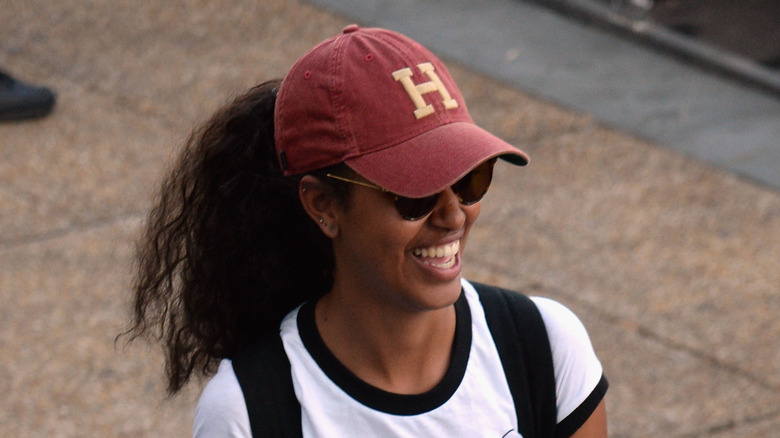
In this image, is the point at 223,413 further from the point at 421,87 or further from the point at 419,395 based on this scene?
the point at 421,87

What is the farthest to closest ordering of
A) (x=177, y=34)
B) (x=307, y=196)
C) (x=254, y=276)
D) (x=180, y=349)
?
(x=177, y=34) < (x=180, y=349) < (x=254, y=276) < (x=307, y=196)

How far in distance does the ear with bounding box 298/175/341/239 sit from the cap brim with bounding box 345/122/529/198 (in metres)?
0.11

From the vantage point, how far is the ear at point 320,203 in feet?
6.94

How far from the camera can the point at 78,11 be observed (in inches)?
294

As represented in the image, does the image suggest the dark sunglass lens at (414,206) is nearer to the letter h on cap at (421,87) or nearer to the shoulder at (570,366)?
the letter h on cap at (421,87)

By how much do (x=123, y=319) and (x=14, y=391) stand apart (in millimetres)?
574

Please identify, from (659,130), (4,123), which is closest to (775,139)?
(659,130)

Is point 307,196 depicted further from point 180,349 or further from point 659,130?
point 659,130

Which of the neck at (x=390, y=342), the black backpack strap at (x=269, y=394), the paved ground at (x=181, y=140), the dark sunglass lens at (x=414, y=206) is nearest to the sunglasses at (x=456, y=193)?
the dark sunglass lens at (x=414, y=206)

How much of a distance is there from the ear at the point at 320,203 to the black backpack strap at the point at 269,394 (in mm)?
256

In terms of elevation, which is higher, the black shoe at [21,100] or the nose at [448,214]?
the nose at [448,214]

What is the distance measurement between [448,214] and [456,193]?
0.04m

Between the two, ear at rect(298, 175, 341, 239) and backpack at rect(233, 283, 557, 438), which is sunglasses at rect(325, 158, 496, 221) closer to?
ear at rect(298, 175, 341, 239)

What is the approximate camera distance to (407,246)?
2.09 meters
